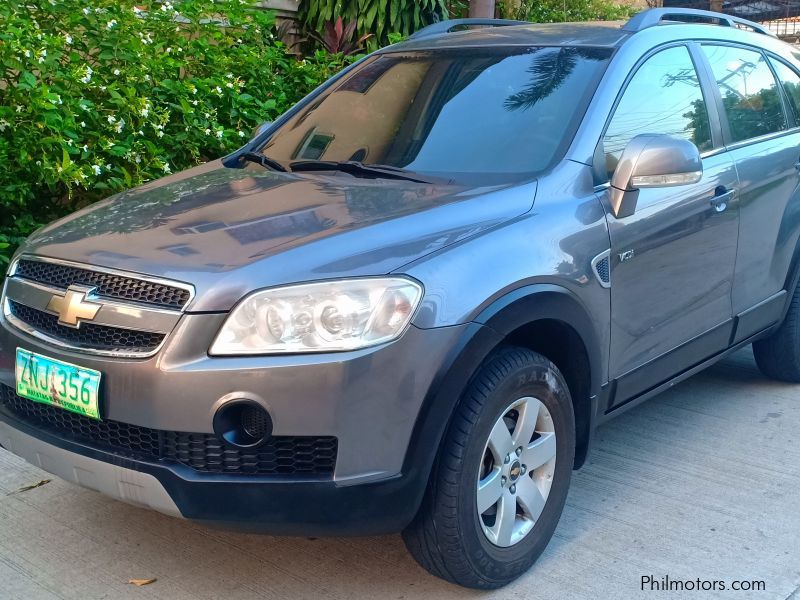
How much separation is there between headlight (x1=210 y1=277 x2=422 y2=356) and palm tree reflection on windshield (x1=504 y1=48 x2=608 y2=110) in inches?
53.1

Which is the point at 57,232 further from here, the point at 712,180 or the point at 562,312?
Result: the point at 712,180

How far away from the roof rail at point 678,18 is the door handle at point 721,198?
73 centimetres

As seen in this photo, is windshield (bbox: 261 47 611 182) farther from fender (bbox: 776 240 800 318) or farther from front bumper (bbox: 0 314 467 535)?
fender (bbox: 776 240 800 318)

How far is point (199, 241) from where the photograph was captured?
2.80 m

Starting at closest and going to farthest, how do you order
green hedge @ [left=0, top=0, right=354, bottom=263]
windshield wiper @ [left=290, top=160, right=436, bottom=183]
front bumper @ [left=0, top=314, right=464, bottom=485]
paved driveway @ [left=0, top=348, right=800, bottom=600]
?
1. front bumper @ [left=0, top=314, right=464, bottom=485]
2. paved driveway @ [left=0, top=348, right=800, bottom=600]
3. windshield wiper @ [left=290, top=160, right=436, bottom=183]
4. green hedge @ [left=0, top=0, right=354, bottom=263]

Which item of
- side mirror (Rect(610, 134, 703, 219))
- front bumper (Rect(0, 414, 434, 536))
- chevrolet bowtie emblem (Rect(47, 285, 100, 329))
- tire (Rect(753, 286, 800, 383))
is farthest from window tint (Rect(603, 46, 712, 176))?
chevrolet bowtie emblem (Rect(47, 285, 100, 329))

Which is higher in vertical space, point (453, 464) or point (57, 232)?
point (57, 232)

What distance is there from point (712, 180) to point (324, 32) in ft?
16.1

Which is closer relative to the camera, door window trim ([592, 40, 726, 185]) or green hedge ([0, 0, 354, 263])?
door window trim ([592, 40, 726, 185])

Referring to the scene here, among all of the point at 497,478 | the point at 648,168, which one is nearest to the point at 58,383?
the point at 497,478

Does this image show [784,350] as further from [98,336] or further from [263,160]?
[98,336]

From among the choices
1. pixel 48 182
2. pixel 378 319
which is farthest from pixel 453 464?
pixel 48 182

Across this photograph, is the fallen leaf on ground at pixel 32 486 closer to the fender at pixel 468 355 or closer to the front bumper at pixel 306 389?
the front bumper at pixel 306 389

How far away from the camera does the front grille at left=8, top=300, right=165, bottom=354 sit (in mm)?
2607
